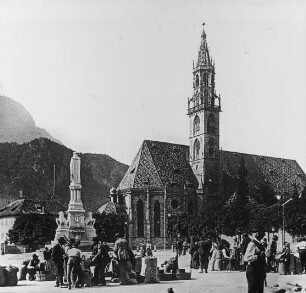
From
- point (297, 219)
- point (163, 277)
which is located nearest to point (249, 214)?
point (297, 219)

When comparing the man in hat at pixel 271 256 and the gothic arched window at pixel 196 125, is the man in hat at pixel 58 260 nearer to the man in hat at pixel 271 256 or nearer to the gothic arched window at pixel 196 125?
the man in hat at pixel 271 256

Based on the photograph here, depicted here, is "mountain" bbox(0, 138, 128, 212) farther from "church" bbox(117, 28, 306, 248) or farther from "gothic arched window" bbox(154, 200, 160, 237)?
"gothic arched window" bbox(154, 200, 160, 237)

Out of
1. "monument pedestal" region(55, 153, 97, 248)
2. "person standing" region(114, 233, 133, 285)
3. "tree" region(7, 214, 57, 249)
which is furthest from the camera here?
"tree" region(7, 214, 57, 249)

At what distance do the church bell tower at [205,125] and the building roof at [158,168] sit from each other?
1500mm

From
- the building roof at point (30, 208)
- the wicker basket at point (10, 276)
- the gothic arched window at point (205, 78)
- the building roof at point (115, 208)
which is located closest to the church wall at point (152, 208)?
the building roof at point (115, 208)

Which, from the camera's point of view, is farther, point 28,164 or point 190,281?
point 28,164

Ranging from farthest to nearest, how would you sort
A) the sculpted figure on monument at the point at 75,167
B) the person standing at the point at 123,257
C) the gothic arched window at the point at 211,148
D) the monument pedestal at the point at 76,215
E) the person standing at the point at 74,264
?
the gothic arched window at the point at 211,148 → the sculpted figure on monument at the point at 75,167 → the monument pedestal at the point at 76,215 → the person standing at the point at 123,257 → the person standing at the point at 74,264

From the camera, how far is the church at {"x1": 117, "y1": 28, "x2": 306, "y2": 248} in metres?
61.5

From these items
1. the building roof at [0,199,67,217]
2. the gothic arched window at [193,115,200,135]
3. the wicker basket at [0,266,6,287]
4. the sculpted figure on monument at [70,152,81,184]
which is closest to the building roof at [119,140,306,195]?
the gothic arched window at [193,115,200,135]

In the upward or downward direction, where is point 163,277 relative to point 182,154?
downward

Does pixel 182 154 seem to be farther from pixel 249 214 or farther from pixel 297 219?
pixel 297 219

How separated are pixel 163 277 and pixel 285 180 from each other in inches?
2376

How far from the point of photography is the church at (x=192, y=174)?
202 ft

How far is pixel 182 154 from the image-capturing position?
228ft
